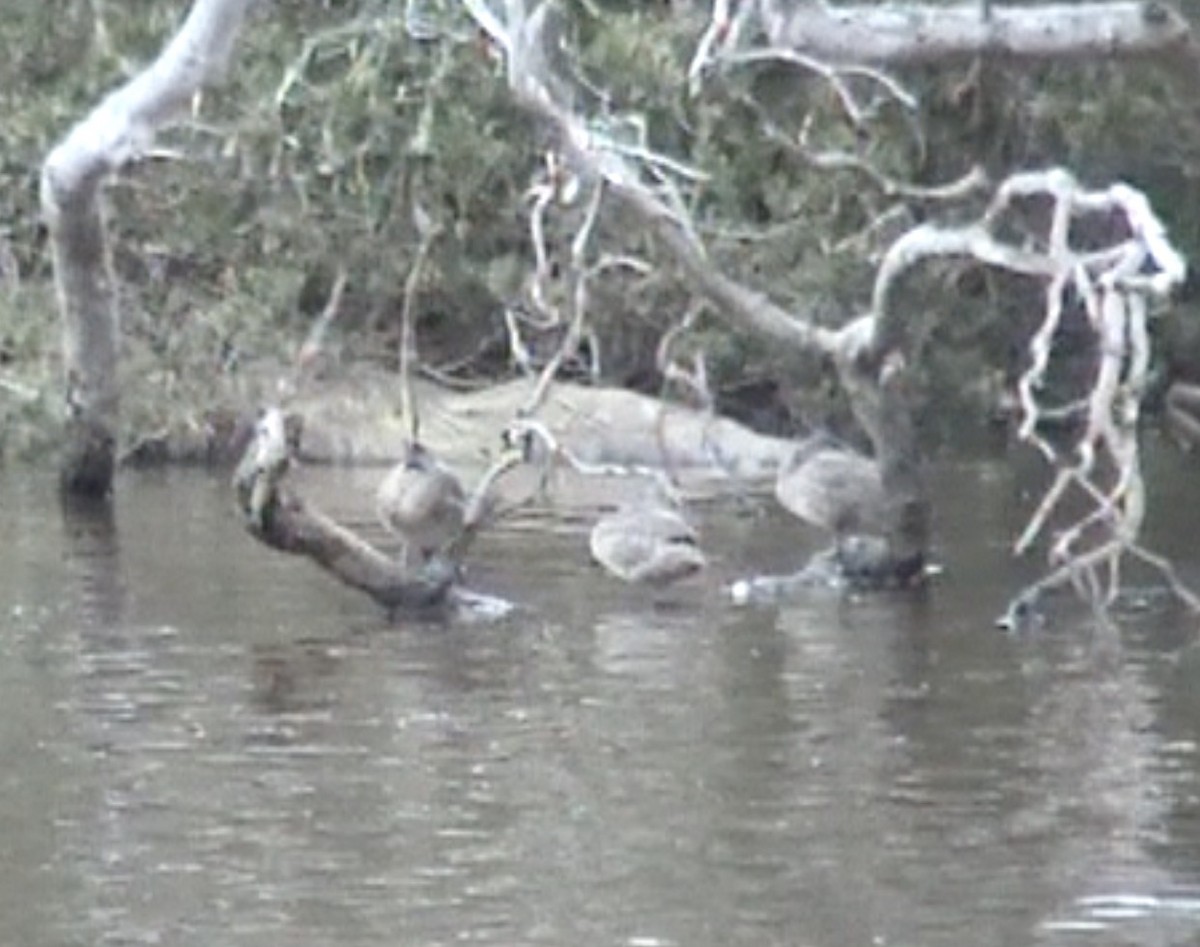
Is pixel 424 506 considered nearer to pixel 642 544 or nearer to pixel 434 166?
pixel 642 544

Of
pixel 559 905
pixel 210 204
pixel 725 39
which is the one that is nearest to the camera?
pixel 559 905

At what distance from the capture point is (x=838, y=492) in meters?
20.3

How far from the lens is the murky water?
12.0m

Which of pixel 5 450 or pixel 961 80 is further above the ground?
pixel 961 80

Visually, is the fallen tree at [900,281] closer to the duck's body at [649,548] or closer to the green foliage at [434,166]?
the duck's body at [649,548]

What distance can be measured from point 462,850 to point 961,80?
11.0m

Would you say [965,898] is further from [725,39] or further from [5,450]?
[5,450]

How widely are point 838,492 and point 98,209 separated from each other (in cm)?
571

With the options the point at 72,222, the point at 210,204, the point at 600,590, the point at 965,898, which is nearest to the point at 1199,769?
the point at 965,898

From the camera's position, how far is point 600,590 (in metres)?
20.3

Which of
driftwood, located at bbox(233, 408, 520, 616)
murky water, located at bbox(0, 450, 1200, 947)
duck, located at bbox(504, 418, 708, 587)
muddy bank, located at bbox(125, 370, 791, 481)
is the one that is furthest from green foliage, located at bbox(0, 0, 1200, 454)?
murky water, located at bbox(0, 450, 1200, 947)

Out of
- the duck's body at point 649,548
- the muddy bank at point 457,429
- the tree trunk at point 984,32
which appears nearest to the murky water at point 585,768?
the duck's body at point 649,548

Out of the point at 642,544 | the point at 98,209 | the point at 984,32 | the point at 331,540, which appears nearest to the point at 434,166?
the point at 98,209

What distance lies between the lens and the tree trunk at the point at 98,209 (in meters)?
22.0
